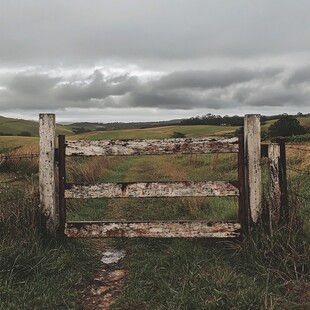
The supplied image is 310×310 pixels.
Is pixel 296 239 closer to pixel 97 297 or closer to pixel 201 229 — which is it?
pixel 201 229

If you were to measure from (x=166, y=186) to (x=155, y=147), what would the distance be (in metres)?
0.59

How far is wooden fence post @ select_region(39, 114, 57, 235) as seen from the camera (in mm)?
5422

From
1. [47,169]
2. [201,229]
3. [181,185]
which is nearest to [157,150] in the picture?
[181,185]

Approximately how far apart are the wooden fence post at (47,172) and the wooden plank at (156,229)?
30 centimetres

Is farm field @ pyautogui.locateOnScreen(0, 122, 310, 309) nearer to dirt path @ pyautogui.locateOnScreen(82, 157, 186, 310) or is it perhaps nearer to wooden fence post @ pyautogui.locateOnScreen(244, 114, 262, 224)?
dirt path @ pyautogui.locateOnScreen(82, 157, 186, 310)

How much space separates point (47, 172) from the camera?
5.45 metres

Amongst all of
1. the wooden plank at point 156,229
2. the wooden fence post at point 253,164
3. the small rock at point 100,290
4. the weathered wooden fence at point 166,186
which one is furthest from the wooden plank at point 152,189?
the small rock at point 100,290

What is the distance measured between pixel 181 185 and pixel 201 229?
698mm

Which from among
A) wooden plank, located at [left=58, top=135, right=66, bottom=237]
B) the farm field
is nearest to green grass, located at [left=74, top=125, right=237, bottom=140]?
wooden plank, located at [left=58, top=135, right=66, bottom=237]

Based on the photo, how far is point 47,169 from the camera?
5.45 meters

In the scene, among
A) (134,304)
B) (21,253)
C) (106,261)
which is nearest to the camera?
(134,304)

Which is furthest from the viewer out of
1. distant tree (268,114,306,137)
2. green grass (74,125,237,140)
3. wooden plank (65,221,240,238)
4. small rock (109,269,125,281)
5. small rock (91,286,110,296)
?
green grass (74,125,237,140)

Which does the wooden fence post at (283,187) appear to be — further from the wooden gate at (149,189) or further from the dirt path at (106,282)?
the dirt path at (106,282)

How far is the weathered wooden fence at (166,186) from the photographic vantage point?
5332 millimetres
